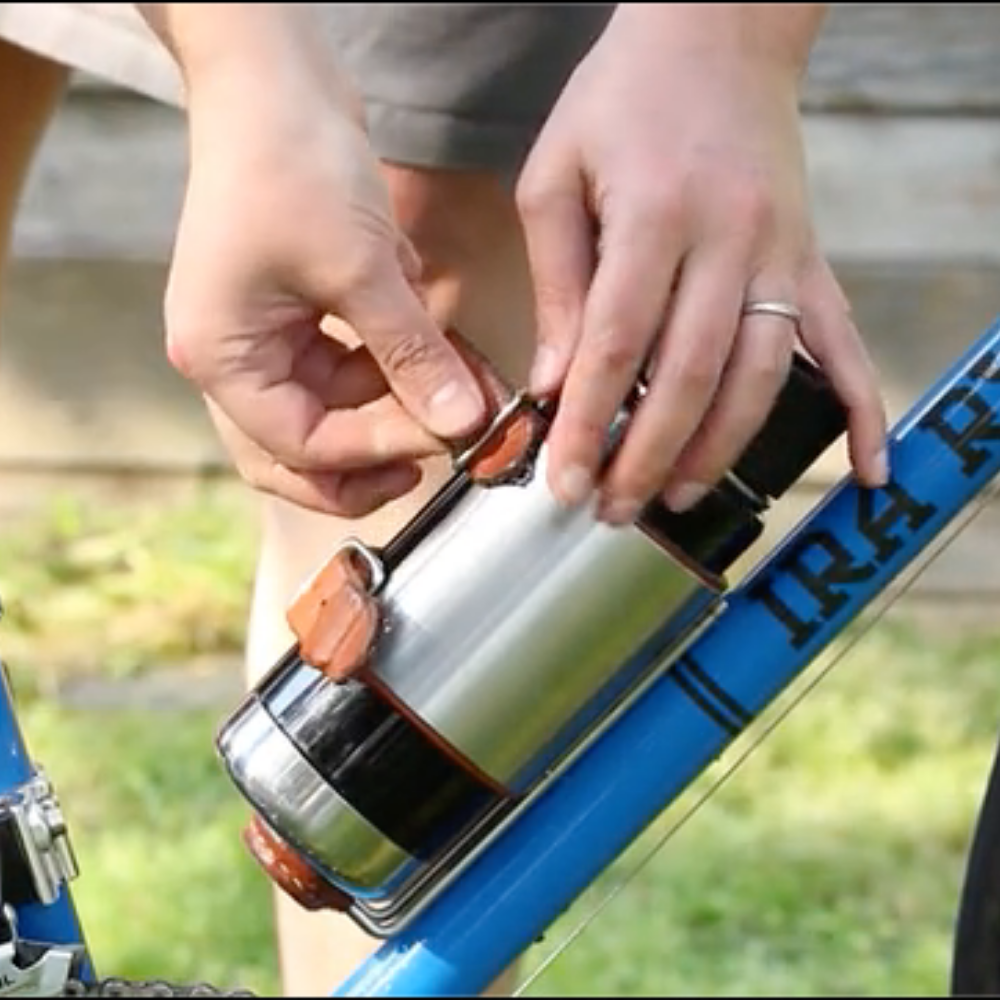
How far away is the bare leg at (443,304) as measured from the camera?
94 centimetres

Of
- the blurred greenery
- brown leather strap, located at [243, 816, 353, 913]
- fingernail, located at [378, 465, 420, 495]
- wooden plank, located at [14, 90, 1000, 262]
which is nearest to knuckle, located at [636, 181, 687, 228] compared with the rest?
fingernail, located at [378, 465, 420, 495]

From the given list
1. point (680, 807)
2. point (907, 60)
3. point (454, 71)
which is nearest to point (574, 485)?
point (454, 71)

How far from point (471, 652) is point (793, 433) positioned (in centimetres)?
12

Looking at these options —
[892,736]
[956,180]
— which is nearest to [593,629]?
[892,736]

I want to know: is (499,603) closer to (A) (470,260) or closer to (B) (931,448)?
(B) (931,448)

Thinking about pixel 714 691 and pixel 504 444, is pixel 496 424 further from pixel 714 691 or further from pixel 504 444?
pixel 714 691

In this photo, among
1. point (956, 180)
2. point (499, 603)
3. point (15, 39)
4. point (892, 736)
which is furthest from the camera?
point (956, 180)

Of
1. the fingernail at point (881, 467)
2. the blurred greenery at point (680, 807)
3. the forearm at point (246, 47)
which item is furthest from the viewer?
the blurred greenery at point (680, 807)

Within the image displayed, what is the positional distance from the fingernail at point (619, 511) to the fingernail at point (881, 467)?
94mm

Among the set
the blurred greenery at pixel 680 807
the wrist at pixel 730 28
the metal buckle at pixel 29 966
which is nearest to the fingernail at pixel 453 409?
the wrist at pixel 730 28

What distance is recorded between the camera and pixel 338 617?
25.5 inches

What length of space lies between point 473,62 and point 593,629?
353 mm

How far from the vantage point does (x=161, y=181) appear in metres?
1.76

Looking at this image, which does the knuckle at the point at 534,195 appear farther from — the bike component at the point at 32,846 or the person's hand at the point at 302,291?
the bike component at the point at 32,846
